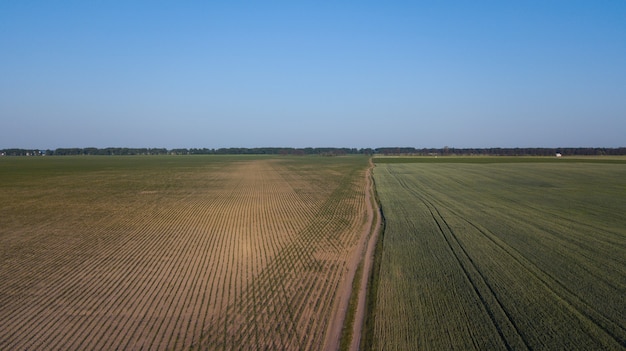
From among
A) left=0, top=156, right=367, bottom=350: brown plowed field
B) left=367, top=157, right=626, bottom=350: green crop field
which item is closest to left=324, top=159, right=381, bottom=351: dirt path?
left=0, top=156, right=367, bottom=350: brown plowed field

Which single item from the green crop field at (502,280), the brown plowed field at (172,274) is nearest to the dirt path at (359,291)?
the brown plowed field at (172,274)

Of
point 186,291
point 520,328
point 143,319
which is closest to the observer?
point 520,328

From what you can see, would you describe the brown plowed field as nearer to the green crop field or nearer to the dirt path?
the dirt path

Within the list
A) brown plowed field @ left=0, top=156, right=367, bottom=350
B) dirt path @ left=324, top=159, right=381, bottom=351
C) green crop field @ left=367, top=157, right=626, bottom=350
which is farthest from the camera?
brown plowed field @ left=0, top=156, right=367, bottom=350

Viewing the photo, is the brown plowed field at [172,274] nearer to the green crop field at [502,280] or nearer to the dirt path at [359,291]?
the dirt path at [359,291]

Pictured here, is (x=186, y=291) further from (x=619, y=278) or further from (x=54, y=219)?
→ (x=54, y=219)

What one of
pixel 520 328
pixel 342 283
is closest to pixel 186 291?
pixel 342 283
